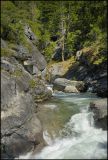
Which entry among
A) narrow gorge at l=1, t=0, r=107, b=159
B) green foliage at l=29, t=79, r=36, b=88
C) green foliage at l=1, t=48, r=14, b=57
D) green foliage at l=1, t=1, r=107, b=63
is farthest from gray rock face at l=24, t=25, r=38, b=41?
green foliage at l=1, t=48, r=14, b=57

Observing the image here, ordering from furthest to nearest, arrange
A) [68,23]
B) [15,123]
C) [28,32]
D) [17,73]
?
[68,23] → [28,32] → [17,73] → [15,123]

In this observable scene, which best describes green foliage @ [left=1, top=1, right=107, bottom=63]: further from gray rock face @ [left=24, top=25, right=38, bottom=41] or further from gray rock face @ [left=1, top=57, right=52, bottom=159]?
gray rock face @ [left=1, top=57, right=52, bottom=159]

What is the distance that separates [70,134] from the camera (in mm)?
25234

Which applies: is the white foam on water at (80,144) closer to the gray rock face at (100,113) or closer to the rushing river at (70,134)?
the rushing river at (70,134)

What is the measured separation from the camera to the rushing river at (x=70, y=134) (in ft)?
74.7

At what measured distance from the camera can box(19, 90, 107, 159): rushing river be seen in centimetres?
2278

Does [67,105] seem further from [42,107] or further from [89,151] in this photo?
[89,151]

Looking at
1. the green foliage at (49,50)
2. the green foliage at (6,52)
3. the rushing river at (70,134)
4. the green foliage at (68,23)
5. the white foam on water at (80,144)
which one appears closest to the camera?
the white foam on water at (80,144)

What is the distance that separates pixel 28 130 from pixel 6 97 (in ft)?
9.86

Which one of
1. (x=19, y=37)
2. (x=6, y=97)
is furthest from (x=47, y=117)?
(x=19, y=37)

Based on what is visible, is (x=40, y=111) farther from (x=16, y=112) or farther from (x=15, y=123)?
(x=15, y=123)

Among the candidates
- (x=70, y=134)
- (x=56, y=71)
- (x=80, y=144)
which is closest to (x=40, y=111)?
(x=70, y=134)

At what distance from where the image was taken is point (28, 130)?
949 inches

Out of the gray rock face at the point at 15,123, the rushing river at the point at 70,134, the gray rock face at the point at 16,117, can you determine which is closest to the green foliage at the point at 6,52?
the gray rock face at the point at 16,117
